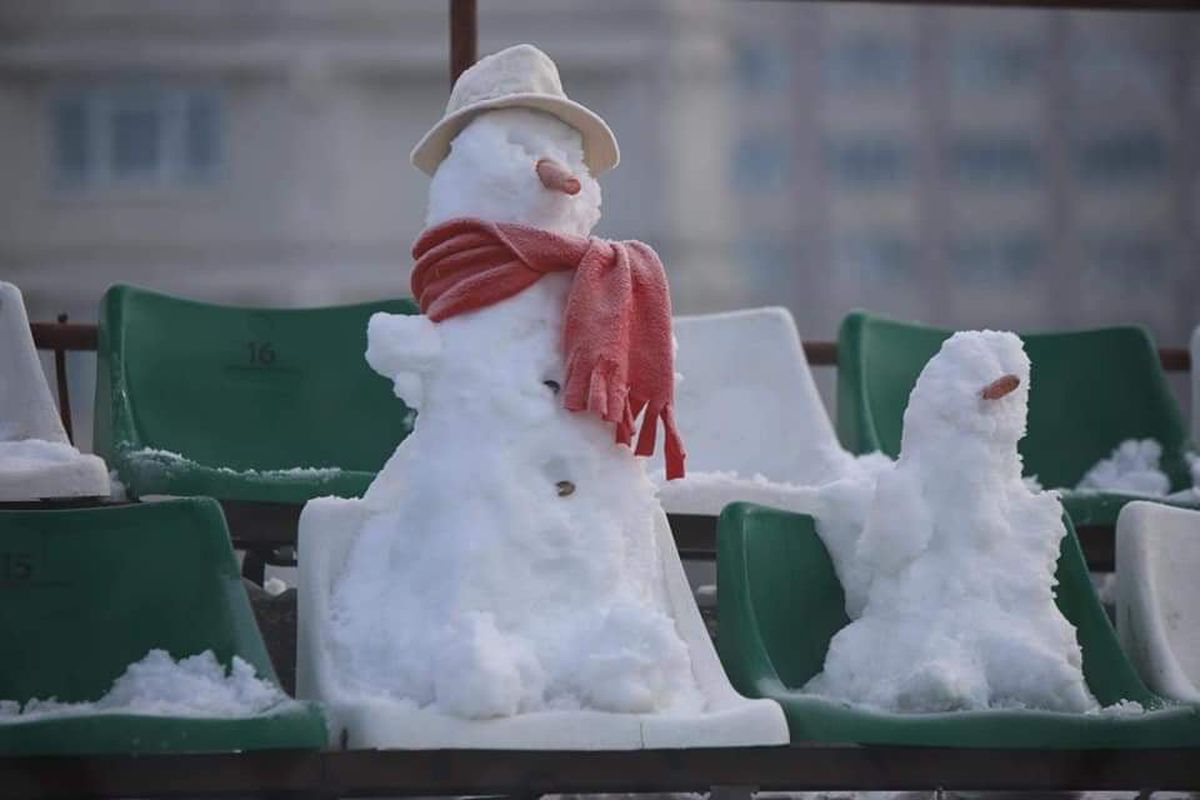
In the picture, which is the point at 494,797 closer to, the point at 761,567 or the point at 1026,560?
the point at 761,567

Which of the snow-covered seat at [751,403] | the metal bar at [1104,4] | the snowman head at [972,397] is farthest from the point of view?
the metal bar at [1104,4]

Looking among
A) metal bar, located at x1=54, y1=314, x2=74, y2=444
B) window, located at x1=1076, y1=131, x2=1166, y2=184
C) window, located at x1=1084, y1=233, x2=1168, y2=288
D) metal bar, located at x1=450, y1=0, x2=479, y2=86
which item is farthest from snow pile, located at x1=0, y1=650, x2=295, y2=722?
window, located at x1=1076, y1=131, x2=1166, y2=184

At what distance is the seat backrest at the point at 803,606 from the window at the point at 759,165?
2060 centimetres

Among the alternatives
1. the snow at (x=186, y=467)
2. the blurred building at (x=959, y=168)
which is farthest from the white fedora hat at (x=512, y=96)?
the blurred building at (x=959, y=168)

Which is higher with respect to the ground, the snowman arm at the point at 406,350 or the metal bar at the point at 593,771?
the snowman arm at the point at 406,350

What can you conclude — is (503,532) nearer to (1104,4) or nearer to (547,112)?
(547,112)

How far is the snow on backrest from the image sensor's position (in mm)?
4121

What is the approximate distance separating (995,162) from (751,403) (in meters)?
21.7

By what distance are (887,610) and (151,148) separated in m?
20.2

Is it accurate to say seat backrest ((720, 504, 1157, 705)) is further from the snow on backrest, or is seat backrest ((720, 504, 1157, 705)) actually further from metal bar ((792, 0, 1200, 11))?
metal bar ((792, 0, 1200, 11))

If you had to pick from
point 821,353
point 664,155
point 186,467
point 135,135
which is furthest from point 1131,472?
point 135,135

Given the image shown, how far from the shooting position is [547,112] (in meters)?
3.78

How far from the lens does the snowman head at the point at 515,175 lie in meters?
3.71

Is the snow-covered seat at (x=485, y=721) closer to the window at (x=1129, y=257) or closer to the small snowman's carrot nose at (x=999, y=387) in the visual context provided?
the small snowman's carrot nose at (x=999, y=387)
